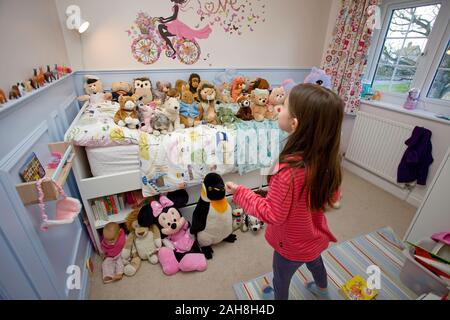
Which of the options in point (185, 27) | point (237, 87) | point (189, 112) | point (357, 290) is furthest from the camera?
point (237, 87)

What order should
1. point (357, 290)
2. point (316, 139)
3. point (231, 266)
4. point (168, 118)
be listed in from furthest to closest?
point (168, 118) → point (231, 266) → point (357, 290) → point (316, 139)

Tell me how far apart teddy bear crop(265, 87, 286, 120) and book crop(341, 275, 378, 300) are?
1438 mm

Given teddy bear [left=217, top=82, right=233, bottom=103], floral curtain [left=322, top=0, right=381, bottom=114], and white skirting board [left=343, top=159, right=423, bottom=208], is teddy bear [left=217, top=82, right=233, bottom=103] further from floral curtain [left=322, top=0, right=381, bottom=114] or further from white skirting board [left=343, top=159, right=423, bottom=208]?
white skirting board [left=343, top=159, right=423, bottom=208]

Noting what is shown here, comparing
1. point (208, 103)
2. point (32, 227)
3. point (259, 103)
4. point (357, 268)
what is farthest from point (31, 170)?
point (357, 268)

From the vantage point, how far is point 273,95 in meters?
2.17

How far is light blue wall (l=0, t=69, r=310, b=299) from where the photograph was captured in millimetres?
770

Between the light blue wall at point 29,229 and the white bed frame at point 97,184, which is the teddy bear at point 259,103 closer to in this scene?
the white bed frame at point 97,184

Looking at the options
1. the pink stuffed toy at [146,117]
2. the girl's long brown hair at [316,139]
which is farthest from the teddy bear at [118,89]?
the girl's long brown hair at [316,139]

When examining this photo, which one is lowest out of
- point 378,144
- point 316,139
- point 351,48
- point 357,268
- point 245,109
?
point 357,268

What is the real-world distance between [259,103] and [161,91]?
992 mm

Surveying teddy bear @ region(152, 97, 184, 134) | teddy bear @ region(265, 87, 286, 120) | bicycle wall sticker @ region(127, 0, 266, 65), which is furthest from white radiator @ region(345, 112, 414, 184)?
teddy bear @ region(152, 97, 184, 134)

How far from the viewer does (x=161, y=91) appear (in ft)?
7.70

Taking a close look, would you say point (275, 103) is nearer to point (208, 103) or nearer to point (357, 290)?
point (208, 103)

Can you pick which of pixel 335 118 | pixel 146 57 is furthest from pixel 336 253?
pixel 146 57
